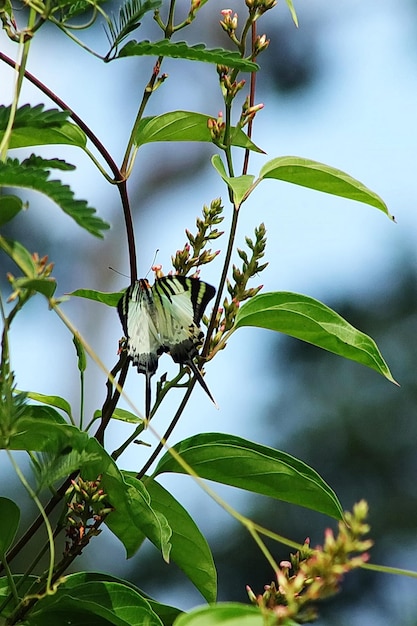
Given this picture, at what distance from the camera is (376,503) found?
201 inches

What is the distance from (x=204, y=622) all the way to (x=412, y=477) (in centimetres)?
498

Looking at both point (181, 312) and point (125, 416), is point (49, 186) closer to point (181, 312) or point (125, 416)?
point (181, 312)

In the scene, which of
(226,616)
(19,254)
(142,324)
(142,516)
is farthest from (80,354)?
(226,616)

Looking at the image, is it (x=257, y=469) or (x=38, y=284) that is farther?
(x=257, y=469)

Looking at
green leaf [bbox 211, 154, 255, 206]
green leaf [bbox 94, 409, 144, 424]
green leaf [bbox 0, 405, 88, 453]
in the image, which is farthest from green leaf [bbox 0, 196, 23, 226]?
green leaf [bbox 94, 409, 144, 424]

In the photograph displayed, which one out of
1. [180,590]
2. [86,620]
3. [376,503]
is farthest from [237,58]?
[376,503]

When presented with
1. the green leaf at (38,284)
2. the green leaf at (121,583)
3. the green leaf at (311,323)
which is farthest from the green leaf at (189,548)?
the green leaf at (38,284)

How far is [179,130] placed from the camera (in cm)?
82

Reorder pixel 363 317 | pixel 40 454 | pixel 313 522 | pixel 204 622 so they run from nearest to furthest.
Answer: pixel 204 622, pixel 40 454, pixel 313 522, pixel 363 317

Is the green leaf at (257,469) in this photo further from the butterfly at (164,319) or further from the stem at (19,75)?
the stem at (19,75)

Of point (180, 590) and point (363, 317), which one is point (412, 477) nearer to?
point (363, 317)

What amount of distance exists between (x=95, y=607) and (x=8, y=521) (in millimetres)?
104

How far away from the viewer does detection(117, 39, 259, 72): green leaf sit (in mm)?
630

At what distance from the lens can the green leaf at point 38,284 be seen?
1.73 feet
